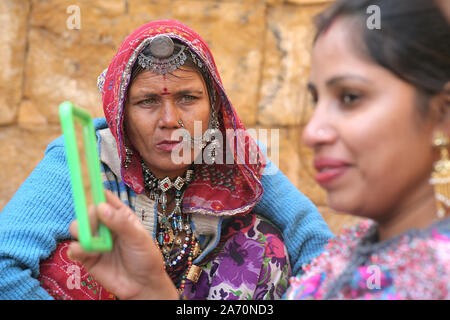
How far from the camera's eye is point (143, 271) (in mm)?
1261

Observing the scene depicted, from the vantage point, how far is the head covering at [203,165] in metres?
1.96

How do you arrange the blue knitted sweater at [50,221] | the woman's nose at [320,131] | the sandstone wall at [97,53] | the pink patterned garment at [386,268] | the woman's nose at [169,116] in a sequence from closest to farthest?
the pink patterned garment at [386,268] → the woman's nose at [320,131] → the blue knitted sweater at [50,221] → the woman's nose at [169,116] → the sandstone wall at [97,53]

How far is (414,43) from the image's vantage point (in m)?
1.00

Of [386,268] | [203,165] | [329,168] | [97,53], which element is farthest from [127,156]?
[97,53]

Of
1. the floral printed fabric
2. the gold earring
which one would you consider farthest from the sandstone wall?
the gold earring

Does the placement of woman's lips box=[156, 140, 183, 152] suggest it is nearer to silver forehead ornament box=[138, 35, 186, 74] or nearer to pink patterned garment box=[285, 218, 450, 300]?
silver forehead ornament box=[138, 35, 186, 74]

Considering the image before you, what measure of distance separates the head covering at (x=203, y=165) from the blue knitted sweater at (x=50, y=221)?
6.5 inches

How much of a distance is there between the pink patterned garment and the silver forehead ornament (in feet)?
3.36

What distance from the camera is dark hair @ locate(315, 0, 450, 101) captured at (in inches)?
39.2

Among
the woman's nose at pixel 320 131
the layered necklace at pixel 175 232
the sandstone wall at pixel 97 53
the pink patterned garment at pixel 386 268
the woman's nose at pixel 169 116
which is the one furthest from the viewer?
the sandstone wall at pixel 97 53

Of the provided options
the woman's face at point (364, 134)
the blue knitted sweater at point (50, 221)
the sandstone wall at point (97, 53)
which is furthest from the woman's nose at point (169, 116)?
the sandstone wall at point (97, 53)

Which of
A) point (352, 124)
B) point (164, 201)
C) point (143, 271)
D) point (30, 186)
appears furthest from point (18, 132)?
point (352, 124)

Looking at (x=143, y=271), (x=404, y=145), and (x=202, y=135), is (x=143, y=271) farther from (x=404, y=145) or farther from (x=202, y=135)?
(x=202, y=135)

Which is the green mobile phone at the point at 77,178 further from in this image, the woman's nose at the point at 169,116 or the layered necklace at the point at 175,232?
the layered necklace at the point at 175,232
